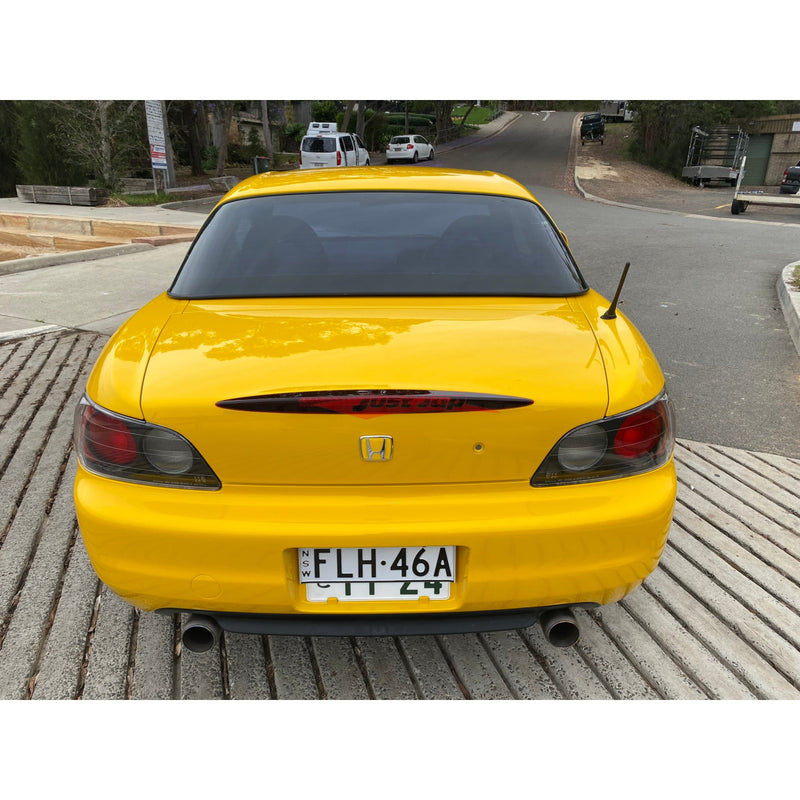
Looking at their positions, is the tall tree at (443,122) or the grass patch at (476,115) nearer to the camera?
the tall tree at (443,122)

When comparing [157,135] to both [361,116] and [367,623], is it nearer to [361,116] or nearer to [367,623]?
[361,116]

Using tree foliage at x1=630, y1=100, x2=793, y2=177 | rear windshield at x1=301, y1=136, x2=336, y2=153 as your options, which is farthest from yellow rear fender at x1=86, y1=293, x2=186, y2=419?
tree foliage at x1=630, y1=100, x2=793, y2=177

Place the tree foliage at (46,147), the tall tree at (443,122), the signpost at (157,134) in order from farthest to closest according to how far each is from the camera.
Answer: the tall tree at (443,122) → the tree foliage at (46,147) → the signpost at (157,134)

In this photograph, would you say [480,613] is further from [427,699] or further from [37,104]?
[37,104]

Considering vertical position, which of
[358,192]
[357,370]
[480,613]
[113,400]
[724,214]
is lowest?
[724,214]

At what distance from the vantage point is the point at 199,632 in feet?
6.55

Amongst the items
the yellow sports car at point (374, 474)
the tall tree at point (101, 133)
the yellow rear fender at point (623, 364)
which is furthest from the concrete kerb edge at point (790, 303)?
the tall tree at point (101, 133)

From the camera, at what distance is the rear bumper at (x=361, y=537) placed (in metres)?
1.84

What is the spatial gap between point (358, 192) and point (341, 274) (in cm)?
59

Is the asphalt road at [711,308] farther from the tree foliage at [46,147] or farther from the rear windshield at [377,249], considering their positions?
the tree foliage at [46,147]

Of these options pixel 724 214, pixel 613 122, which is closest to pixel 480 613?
pixel 724 214

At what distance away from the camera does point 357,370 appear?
1850mm

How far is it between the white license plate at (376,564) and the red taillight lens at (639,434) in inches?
23.6

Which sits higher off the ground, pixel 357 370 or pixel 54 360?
pixel 357 370
